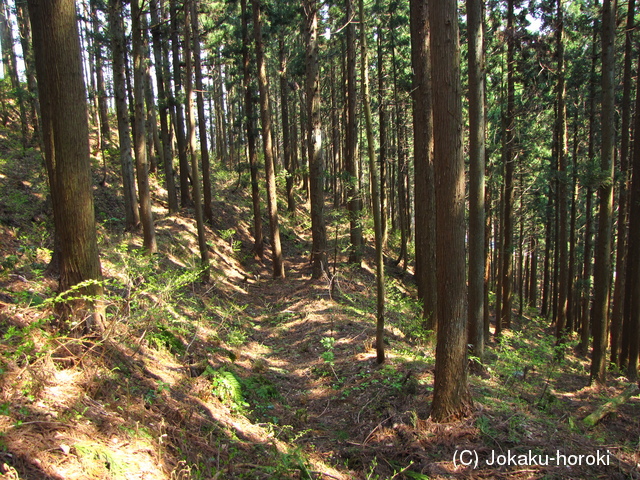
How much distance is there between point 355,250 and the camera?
643 inches

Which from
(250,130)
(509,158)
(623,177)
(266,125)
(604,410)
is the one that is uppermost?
(250,130)

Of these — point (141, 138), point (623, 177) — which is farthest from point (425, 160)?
point (141, 138)

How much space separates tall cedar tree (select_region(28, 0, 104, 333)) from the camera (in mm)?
4574

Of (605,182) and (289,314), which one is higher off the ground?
(605,182)

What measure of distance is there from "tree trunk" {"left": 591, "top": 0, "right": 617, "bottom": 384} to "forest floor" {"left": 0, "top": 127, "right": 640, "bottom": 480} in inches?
73.6

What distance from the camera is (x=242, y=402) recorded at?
587cm

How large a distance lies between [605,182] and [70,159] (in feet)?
38.2

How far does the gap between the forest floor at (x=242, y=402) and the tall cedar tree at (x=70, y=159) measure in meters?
0.28

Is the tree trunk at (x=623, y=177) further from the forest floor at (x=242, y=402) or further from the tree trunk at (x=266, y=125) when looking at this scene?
the tree trunk at (x=266, y=125)

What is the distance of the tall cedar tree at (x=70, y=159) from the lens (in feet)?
15.0

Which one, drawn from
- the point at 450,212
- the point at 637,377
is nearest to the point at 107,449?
the point at 450,212

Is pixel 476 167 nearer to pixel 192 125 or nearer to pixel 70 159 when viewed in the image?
pixel 70 159

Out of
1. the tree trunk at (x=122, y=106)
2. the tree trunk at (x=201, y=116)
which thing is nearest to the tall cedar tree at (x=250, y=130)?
the tree trunk at (x=201, y=116)

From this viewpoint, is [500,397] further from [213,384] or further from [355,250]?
[355,250]
